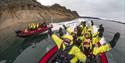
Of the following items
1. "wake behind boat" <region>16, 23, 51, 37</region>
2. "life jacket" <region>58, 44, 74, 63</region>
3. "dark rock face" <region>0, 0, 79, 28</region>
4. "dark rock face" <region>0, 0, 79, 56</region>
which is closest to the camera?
"life jacket" <region>58, 44, 74, 63</region>

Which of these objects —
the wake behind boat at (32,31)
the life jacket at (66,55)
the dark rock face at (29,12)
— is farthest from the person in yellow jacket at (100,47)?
the dark rock face at (29,12)

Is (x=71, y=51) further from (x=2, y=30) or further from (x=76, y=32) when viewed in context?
(x=2, y=30)

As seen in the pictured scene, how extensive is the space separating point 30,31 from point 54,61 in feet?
58.1

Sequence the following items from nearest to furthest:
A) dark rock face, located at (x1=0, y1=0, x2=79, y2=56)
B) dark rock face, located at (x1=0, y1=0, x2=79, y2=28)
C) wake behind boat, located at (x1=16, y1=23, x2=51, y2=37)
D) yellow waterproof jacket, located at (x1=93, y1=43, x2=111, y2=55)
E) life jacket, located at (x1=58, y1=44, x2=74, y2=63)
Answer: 1. yellow waterproof jacket, located at (x1=93, y1=43, x2=111, y2=55)
2. life jacket, located at (x1=58, y1=44, x2=74, y2=63)
3. wake behind boat, located at (x1=16, y1=23, x2=51, y2=37)
4. dark rock face, located at (x1=0, y1=0, x2=79, y2=56)
5. dark rock face, located at (x1=0, y1=0, x2=79, y2=28)

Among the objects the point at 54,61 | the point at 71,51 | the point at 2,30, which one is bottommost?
the point at 2,30

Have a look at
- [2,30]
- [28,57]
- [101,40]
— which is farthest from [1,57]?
[2,30]

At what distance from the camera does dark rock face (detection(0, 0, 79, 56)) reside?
5212 cm

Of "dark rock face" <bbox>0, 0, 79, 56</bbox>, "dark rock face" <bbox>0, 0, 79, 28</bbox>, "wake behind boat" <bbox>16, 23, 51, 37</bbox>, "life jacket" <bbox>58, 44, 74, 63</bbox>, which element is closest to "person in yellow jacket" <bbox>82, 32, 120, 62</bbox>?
"life jacket" <bbox>58, 44, 74, 63</bbox>

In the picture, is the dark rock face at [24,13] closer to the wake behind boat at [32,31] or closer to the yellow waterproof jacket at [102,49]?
the wake behind boat at [32,31]

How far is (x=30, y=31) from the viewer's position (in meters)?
33.2

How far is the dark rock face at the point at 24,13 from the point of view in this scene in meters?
52.1

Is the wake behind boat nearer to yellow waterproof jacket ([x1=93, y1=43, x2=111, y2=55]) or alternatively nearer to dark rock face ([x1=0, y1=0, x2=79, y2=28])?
dark rock face ([x1=0, y1=0, x2=79, y2=28])

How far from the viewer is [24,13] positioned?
58562mm

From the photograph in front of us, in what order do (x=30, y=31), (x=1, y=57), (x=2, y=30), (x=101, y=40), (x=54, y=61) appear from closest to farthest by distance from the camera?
(x=54, y=61), (x=101, y=40), (x=1, y=57), (x=30, y=31), (x=2, y=30)
